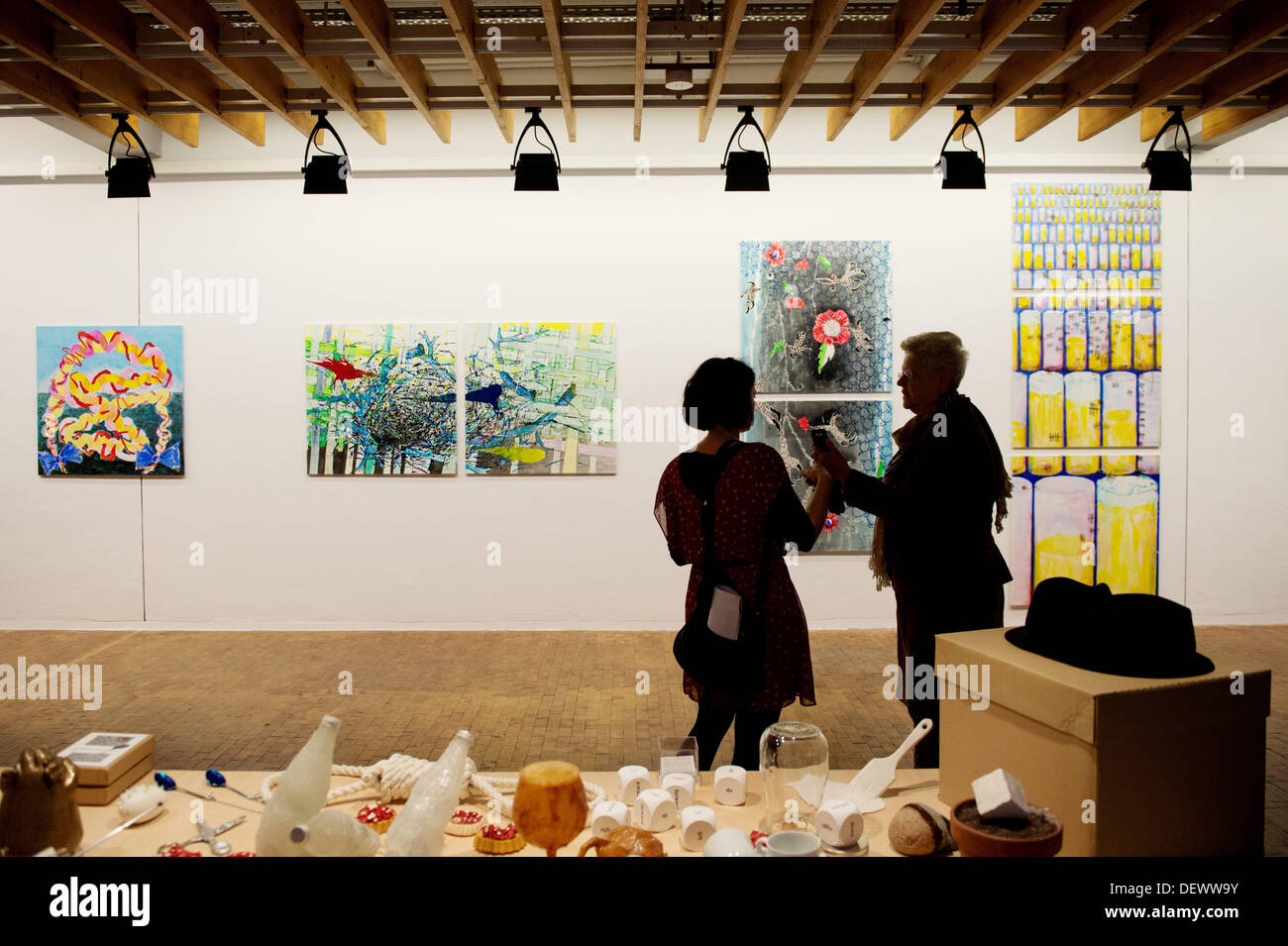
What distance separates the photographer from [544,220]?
6.09 metres

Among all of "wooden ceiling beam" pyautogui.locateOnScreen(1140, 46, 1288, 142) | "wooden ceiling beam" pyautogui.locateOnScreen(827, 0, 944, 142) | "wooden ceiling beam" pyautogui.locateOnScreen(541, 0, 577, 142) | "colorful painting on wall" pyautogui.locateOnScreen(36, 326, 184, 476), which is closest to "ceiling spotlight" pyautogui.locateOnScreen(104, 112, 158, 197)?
"colorful painting on wall" pyautogui.locateOnScreen(36, 326, 184, 476)

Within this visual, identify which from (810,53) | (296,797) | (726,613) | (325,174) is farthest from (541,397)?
(296,797)

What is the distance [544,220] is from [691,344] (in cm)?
129

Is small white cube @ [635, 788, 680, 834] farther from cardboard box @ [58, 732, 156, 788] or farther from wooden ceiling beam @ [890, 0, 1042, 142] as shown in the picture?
wooden ceiling beam @ [890, 0, 1042, 142]

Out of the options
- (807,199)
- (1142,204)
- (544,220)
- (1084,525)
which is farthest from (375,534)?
(1142,204)

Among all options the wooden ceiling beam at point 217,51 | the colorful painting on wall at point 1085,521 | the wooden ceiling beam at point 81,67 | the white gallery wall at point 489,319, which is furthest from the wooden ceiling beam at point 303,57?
the colorful painting on wall at point 1085,521

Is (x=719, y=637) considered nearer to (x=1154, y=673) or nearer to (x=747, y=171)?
(x=1154, y=673)

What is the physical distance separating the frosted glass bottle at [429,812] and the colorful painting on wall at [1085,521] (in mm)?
5423

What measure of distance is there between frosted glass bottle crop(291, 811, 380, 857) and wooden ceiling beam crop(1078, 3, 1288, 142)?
4.09m

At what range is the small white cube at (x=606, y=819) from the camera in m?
1.50

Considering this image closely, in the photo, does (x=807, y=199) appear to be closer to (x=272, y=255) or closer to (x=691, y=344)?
(x=691, y=344)

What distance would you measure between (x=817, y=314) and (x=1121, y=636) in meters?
4.84

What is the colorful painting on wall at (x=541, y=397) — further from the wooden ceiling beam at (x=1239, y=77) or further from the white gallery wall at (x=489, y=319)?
the wooden ceiling beam at (x=1239, y=77)

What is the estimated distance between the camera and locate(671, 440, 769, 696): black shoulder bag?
237cm
